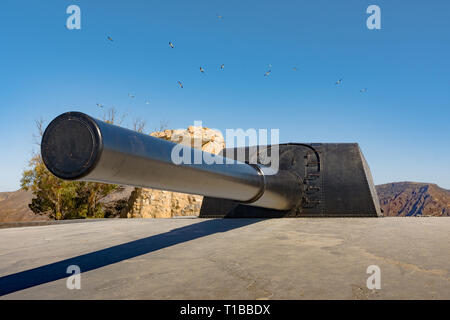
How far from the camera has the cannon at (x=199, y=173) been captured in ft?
4.90

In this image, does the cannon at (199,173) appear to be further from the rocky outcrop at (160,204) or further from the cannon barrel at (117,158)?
the rocky outcrop at (160,204)

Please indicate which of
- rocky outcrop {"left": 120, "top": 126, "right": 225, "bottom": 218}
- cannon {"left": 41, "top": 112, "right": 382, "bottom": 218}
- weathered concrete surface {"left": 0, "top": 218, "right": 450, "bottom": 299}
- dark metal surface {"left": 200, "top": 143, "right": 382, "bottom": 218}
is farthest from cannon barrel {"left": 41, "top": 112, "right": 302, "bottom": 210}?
rocky outcrop {"left": 120, "top": 126, "right": 225, "bottom": 218}

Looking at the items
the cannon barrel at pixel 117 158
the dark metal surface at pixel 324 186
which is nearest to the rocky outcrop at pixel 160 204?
the dark metal surface at pixel 324 186

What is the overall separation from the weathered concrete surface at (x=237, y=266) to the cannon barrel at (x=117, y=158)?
0.52 meters

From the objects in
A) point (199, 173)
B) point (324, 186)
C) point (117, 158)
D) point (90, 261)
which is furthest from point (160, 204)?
point (117, 158)

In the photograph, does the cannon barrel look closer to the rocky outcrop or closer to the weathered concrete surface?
the weathered concrete surface

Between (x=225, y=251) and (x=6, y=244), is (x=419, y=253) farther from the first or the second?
(x=6, y=244)

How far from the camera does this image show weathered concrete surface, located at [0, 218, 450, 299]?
155 cm

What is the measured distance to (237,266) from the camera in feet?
6.75

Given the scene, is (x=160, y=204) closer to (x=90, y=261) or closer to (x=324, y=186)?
(x=324, y=186)

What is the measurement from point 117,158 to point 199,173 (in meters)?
0.69

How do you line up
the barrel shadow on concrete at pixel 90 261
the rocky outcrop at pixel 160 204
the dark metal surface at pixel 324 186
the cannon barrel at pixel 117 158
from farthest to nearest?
the rocky outcrop at pixel 160 204 < the dark metal surface at pixel 324 186 < the barrel shadow on concrete at pixel 90 261 < the cannon barrel at pixel 117 158
